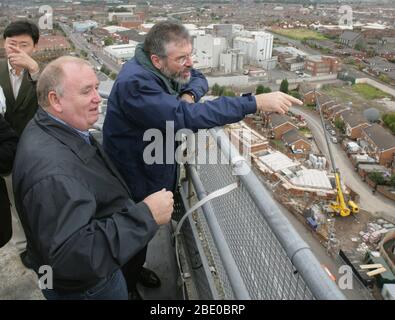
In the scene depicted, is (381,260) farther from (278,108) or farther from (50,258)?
(50,258)

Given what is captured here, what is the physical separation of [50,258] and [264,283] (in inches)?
14.3

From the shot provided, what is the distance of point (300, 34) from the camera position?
83.9 feet

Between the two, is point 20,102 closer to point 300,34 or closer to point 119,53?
point 119,53

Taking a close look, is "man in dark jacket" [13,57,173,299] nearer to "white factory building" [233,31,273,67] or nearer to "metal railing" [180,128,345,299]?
"metal railing" [180,128,345,299]

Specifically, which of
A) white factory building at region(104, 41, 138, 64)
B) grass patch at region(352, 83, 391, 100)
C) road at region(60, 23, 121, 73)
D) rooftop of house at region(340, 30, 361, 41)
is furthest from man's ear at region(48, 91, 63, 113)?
rooftop of house at region(340, 30, 361, 41)

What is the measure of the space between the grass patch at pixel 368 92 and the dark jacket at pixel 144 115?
13.0 meters

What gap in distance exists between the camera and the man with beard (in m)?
0.77

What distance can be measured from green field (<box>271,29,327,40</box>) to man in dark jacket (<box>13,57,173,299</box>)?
25.0 metres

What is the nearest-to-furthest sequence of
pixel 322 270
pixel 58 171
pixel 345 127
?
pixel 322 270 < pixel 58 171 < pixel 345 127

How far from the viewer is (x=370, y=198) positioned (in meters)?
6.34

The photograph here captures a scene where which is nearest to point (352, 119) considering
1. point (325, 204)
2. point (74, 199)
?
point (325, 204)

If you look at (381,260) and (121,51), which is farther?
(121,51)

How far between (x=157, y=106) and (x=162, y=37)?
0.62 ft
